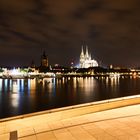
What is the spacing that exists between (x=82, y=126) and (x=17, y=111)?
76.3ft

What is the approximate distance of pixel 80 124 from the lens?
6465 mm

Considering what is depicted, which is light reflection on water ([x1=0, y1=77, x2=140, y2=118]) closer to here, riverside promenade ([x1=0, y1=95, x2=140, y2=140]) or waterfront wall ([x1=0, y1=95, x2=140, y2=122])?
waterfront wall ([x1=0, y1=95, x2=140, y2=122])

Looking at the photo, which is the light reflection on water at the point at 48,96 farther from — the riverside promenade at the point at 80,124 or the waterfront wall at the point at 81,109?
the riverside promenade at the point at 80,124

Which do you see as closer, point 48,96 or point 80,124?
point 80,124

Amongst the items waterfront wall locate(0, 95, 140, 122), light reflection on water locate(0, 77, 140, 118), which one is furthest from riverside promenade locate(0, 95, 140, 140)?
light reflection on water locate(0, 77, 140, 118)

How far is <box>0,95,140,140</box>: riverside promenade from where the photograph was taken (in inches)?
213

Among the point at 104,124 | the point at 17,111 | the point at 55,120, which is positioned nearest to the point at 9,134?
the point at 55,120

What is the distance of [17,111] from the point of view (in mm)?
28438

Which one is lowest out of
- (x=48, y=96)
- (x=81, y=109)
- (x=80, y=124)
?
(x=48, y=96)

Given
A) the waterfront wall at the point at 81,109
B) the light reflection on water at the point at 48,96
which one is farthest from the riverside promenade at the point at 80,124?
the light reflection on water at the point at 48,96

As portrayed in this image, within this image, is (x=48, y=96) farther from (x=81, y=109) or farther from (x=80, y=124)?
(x=80, y=124)

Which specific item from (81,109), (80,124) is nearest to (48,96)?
(81,109)

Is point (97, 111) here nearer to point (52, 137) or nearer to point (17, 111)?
point (52, 137)

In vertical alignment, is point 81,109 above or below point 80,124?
above
